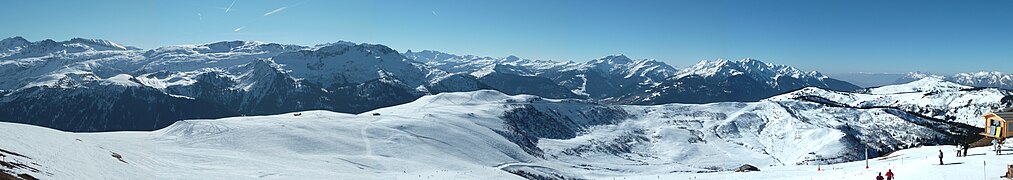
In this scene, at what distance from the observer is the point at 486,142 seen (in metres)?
92.4

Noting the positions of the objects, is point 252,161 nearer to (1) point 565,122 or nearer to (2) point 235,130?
(2) point 235,130

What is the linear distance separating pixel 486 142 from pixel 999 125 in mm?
66255

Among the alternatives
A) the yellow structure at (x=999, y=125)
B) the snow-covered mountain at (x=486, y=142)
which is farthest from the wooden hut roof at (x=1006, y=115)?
the snow-covered mountain at (x=486, y=142)

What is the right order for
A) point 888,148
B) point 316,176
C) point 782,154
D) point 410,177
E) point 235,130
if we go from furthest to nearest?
point 888,148, point 782,154, point 235,130, point 410,177, point 316,176

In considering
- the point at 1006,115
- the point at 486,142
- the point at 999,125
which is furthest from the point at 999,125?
the point at 486,142

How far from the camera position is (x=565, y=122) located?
141 m

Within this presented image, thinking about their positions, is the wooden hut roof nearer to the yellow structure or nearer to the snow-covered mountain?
the yellow structure

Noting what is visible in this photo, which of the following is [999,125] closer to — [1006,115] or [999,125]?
[999,125]

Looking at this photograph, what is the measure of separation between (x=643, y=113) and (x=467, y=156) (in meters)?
101

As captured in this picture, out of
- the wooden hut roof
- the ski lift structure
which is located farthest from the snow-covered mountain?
the wooden hut roof

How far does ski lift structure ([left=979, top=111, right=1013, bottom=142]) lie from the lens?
54.8 metres

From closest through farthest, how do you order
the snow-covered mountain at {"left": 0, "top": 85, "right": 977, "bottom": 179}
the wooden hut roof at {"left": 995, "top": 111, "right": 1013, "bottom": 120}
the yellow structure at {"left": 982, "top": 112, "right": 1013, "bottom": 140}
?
1. the snow-covered mountain at {"left": 0, "top": 85, "right": 977, "bottom": 179}
2. the yellow structure at {"left": 982, "top": 112, "right": 1013, "bottom": 140}
3. the wooden hut roof at {"left": 995, "top": 111, "right": 1013, "bottom": 120}

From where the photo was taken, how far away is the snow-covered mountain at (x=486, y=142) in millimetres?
37344

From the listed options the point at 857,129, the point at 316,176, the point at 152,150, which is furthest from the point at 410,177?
the point at 857,129
